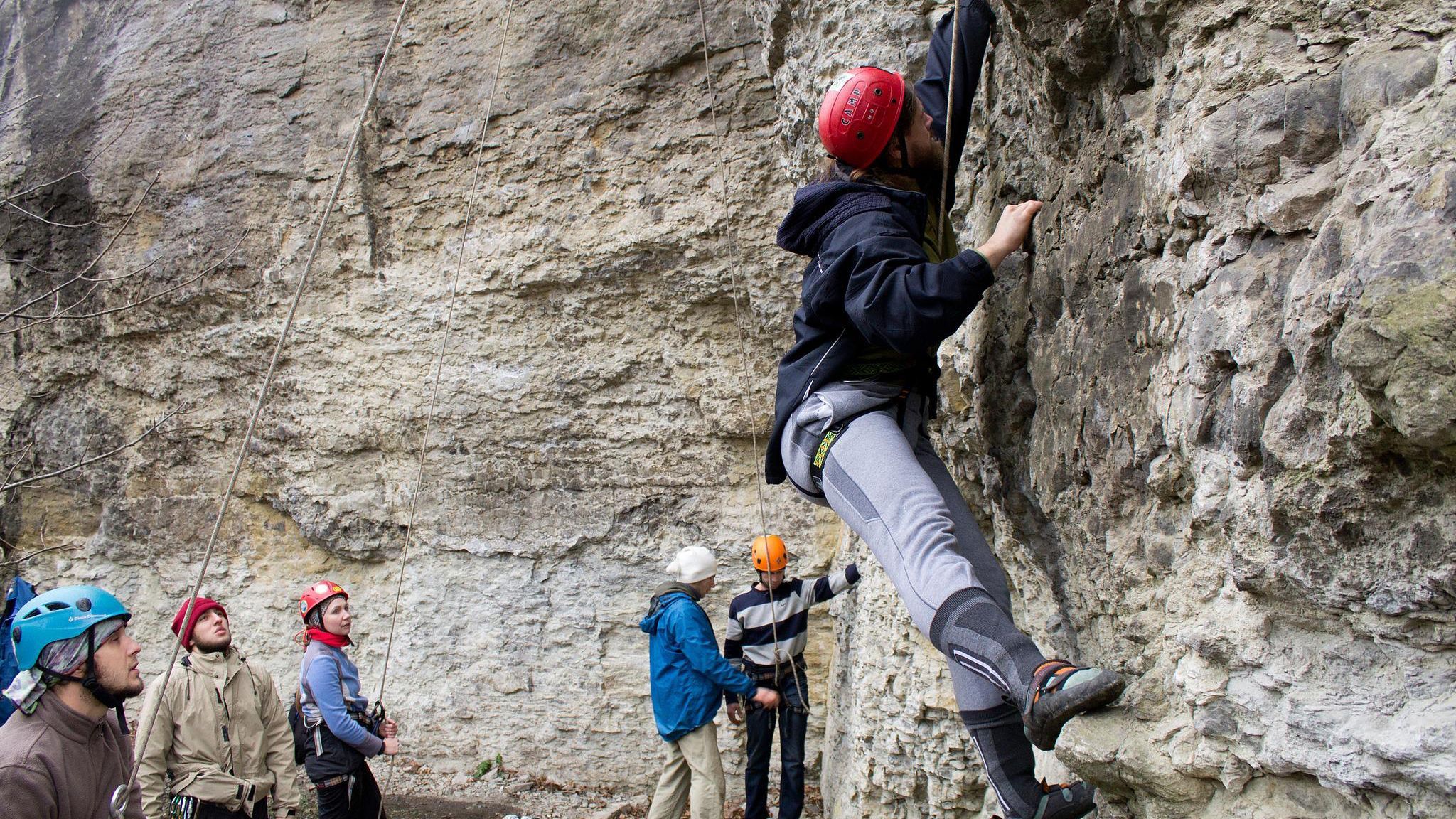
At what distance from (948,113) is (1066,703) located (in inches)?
65.2

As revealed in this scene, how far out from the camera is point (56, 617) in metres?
2.69

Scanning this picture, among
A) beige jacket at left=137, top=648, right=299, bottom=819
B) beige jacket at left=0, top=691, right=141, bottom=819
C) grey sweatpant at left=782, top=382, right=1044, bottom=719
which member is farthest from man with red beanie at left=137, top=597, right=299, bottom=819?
grey sweatpant at left=782, top=382, right=1044, bottom=719

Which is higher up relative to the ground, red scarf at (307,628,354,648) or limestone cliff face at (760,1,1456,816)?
limestone cliff face at (760,1,1456,816)

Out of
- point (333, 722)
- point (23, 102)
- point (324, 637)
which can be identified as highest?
point (23, 102)

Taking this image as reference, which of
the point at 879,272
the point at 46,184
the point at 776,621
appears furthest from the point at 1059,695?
the point at 46,184

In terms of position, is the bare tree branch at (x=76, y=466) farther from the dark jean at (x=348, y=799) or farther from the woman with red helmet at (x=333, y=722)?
the dark jean at (x=348, y=799)

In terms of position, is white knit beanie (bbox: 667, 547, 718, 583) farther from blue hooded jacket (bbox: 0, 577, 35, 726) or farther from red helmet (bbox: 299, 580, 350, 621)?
blue hooded jacket (bbox: 0, 577, 35, 726)

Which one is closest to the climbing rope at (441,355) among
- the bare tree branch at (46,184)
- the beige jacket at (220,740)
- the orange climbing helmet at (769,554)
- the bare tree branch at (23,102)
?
the beige jacket at (220,740)

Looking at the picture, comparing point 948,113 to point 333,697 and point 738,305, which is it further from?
point 333,697

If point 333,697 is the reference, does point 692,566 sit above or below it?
above

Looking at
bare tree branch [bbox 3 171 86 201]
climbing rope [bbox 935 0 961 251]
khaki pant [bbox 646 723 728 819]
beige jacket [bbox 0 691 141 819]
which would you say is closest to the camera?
beige jacket [bbox 0 691 141 819]

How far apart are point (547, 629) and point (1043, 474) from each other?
4619mm

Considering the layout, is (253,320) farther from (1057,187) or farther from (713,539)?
(1057,187)

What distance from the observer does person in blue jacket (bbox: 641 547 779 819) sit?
519 centimetres
